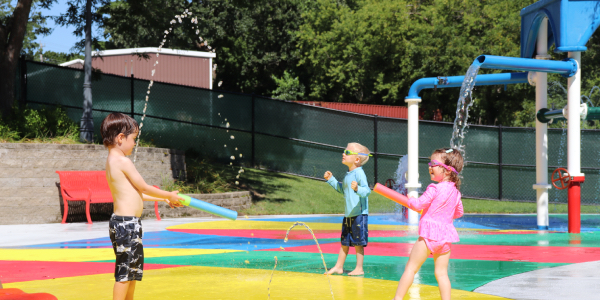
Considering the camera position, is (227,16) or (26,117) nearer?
(26,117)

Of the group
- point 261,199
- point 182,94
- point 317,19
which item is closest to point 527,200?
point 261,199

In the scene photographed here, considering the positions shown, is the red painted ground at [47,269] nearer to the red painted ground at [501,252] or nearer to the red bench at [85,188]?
the red painted ground at [501,252]

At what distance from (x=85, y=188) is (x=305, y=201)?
6.10 metres

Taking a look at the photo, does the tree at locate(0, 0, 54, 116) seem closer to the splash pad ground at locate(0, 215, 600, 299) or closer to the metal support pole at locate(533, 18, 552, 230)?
the splash pad ground at locate(0, 215, 600, 299)

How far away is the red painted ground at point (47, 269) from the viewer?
20.3ft

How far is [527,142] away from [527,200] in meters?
1.83

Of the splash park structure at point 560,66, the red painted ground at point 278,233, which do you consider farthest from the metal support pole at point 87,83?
the splash park structure at point 560,66

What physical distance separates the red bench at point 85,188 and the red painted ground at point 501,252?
19.3 feet

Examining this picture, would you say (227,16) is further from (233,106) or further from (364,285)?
(364,285)

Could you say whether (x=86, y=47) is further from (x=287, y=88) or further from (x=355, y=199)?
(x=287, y=88)

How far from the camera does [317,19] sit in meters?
40.4

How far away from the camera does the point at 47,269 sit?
669cm

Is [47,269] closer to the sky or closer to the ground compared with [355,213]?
closer to the ground

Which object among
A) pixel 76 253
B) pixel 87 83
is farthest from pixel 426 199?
pixel 87 83
